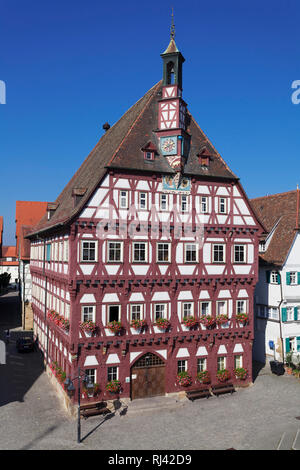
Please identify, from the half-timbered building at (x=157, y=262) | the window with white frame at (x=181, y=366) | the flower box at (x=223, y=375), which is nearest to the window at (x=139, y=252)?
the half-timbered building at (x=157, y=262)

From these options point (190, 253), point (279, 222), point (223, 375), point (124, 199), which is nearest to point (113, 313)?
point (190, 253)

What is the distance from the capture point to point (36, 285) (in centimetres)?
3750

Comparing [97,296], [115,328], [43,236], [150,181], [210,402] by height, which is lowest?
[210,402]

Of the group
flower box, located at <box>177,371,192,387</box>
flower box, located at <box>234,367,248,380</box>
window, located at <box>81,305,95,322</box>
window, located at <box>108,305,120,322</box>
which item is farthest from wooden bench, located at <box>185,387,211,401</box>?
window, located at <box>81,305,95,322</box>

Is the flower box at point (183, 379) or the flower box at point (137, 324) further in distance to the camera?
the flower box at point (183, 379)

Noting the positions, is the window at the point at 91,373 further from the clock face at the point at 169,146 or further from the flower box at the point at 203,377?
the clock face at the point at 169,146

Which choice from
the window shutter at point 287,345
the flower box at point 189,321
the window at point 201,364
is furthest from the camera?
the window shutter at point 287,345

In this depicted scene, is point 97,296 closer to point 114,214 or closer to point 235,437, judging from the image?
point 114,214

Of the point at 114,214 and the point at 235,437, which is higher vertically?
the point at 114,214

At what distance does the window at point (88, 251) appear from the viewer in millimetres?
22953

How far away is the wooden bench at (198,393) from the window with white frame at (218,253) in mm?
7847

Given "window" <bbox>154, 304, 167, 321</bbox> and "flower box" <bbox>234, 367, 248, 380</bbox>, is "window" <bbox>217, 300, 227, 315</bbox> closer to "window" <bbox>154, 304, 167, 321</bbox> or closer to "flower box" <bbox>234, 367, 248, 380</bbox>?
"flower box" <bbox>234, 367, 248, 380</bbox>

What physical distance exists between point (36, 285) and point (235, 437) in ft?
77.5
